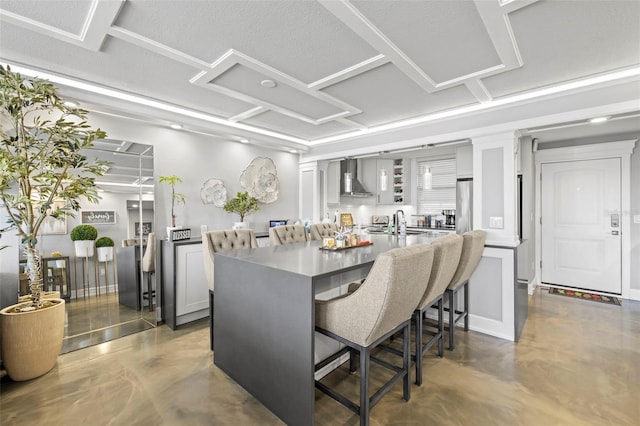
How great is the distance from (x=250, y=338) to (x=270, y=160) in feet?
11.1

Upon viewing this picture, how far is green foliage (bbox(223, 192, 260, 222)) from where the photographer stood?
13.6 feet

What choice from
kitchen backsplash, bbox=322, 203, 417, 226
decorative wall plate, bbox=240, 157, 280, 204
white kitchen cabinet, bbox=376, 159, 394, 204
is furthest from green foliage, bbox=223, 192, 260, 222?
white kitchen cabinet, bbox=376, 159, 394, 204

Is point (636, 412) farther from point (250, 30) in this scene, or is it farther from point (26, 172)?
point (26, 172)

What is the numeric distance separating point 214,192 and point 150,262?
3.96ft

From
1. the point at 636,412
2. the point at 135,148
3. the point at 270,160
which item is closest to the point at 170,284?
the point at 135,148

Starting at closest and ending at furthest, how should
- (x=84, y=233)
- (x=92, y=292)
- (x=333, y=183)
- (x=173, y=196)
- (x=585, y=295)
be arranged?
1. (x=84, y=233)
2. (x=92, y=292)
3. (x=173, y=196)
4. (x=585, y=295)
5. (x=333, y=183)

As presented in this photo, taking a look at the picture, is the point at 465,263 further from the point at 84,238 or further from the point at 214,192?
the point at 84,238

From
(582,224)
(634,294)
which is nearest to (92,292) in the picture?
(582,224)

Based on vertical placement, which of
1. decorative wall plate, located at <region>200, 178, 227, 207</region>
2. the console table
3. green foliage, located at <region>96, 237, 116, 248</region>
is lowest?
the console table

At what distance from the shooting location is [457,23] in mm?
1867

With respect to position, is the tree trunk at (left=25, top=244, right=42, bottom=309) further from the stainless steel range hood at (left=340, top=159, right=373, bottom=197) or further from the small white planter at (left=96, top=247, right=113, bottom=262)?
the stainless steel range hood at (left=340, top=159, right=373, bottom=197)

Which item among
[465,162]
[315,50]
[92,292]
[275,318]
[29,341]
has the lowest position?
[29,341]

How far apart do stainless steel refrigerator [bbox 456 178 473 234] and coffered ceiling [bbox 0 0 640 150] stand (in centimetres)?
152

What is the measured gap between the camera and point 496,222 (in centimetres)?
318
